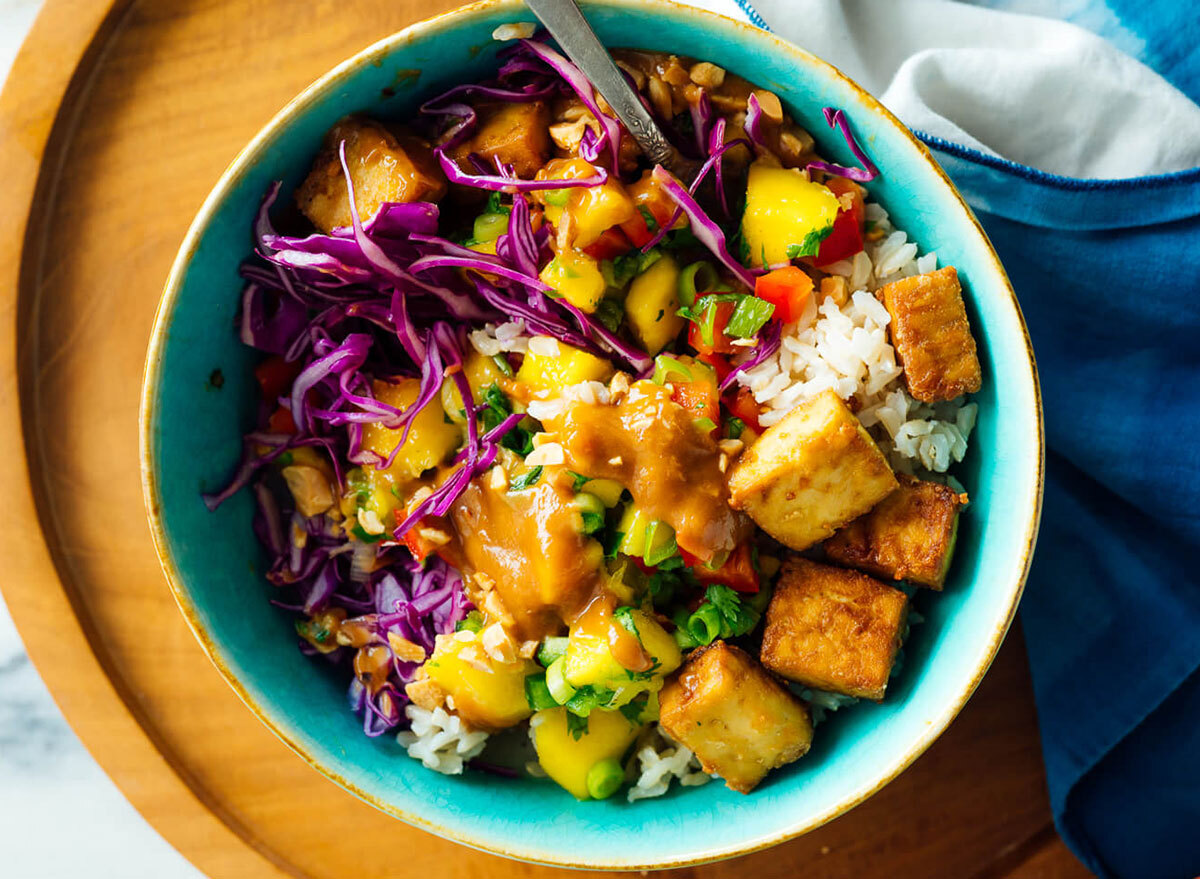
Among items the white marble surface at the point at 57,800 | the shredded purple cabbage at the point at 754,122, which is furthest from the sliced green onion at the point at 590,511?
the white marble surface at the point at 57,800

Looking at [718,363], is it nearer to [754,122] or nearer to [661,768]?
[754,122]

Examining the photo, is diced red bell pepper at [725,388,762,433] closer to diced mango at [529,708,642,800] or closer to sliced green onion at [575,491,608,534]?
sliced green onion at [575,491,608,534]

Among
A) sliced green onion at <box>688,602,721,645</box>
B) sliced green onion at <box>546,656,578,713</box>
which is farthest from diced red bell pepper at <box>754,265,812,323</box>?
sliced green onion at <box>546,656,578,713</box>

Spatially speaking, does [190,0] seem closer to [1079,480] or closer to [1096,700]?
[1079,480]

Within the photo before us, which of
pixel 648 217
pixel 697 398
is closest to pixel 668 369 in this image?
pixel 697 398

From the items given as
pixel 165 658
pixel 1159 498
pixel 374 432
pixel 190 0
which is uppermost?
pixel 190 0

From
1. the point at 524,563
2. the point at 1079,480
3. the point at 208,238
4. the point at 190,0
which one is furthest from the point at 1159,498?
the point at 190,0
